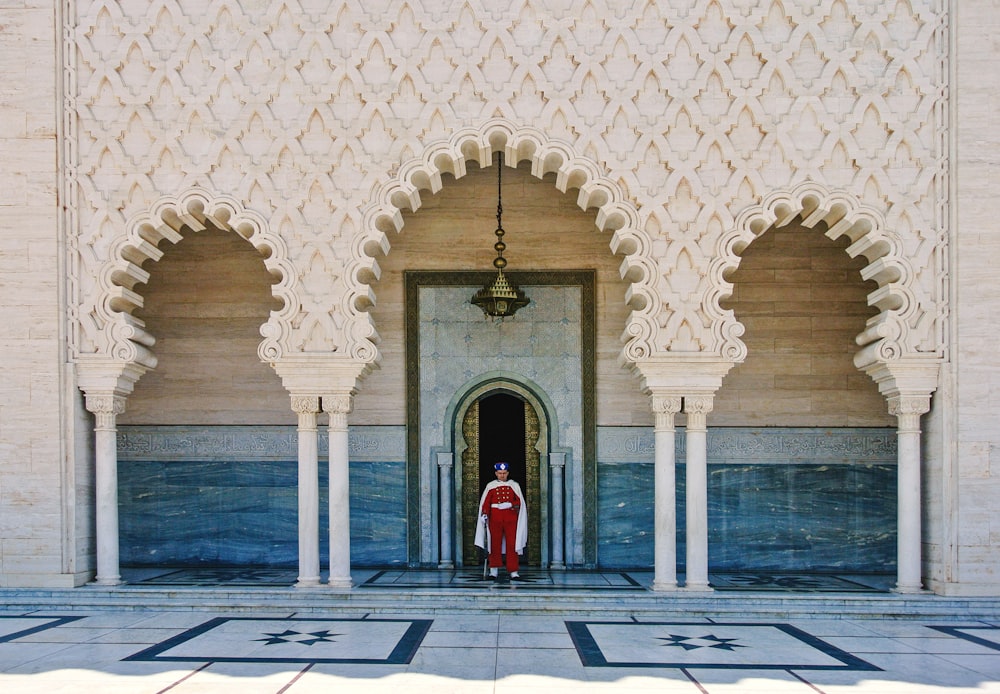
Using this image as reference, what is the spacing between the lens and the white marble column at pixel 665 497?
6.70 meters

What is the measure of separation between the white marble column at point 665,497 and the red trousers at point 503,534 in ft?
3.63

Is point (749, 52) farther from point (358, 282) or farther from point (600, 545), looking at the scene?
point (600, 545)

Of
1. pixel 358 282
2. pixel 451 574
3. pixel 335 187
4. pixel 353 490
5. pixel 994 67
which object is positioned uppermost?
pixel 994 67

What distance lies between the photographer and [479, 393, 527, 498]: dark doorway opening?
27.5ft

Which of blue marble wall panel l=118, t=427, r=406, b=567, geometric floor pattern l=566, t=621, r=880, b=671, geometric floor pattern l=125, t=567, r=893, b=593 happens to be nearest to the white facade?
geometric floor pattern l=125, t=567, r=893, b=593

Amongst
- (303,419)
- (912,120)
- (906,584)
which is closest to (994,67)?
(912,120)

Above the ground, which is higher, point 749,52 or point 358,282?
point 749,52

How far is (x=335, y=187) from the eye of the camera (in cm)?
680

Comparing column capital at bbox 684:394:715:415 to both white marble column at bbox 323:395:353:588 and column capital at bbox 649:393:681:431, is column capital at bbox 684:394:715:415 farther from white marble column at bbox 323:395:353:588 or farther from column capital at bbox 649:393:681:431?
white marble column at bbox 323:395:353:588

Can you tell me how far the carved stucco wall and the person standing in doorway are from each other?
1.51m

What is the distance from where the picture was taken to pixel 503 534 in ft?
24.5

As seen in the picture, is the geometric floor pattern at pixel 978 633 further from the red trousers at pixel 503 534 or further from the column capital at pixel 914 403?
the red trousers at pixel 503 534

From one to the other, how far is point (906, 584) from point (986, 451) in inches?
39.2

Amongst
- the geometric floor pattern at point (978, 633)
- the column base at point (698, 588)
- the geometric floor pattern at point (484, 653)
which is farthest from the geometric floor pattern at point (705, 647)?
the geometric floor pattern at point (978, 633)
